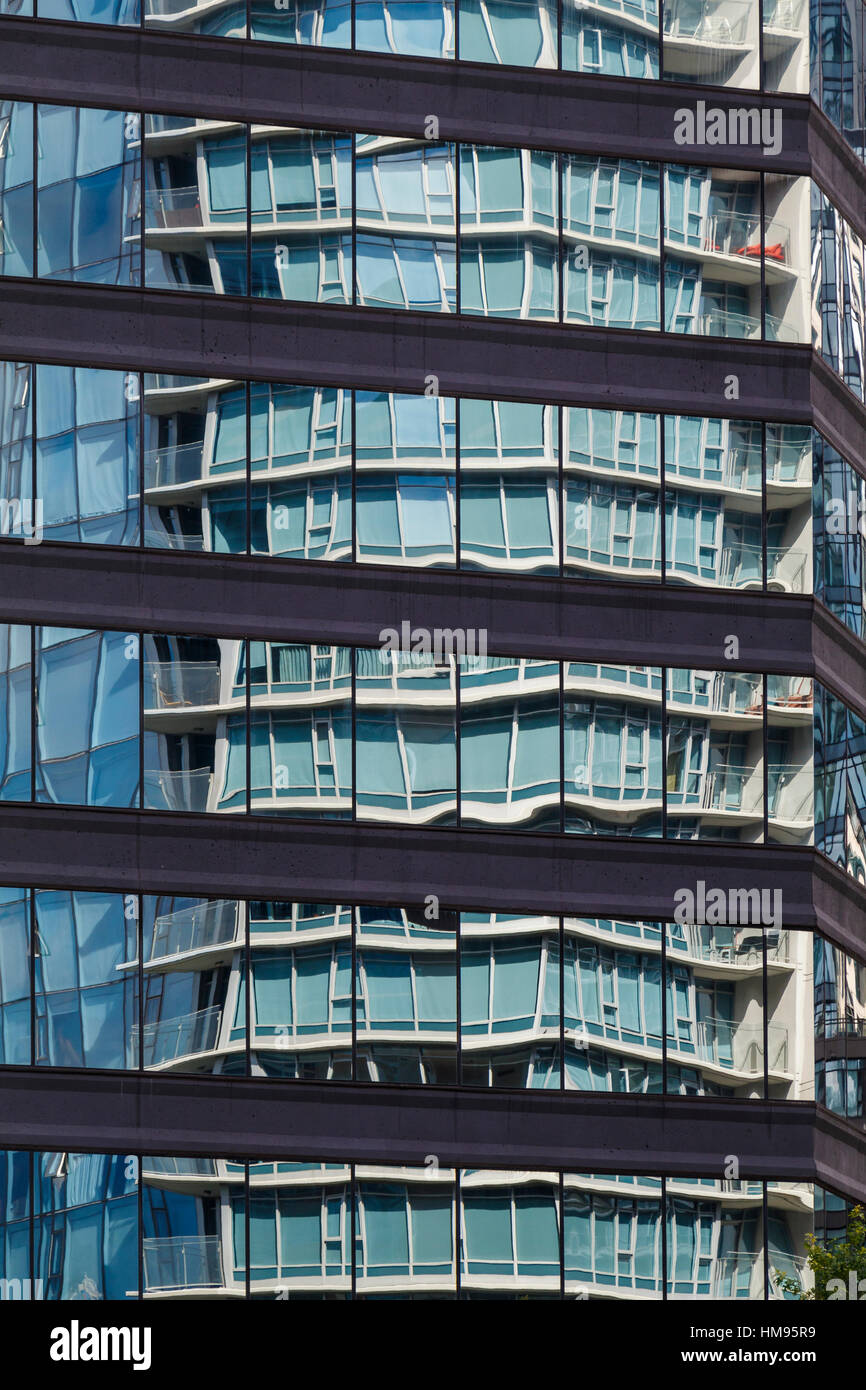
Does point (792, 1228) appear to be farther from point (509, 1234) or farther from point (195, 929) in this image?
point (195, 929)

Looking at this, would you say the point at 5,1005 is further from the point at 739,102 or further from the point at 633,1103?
the point at 739,102

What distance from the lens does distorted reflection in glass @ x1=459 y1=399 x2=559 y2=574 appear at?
46719mm

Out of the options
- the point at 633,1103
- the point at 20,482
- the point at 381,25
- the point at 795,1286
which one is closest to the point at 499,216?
the point at 381,25

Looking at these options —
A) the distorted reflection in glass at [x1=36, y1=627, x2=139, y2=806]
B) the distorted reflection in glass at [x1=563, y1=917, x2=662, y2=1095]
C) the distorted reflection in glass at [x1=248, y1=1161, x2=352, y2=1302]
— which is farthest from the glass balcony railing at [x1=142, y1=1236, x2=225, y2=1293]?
the distorted reflection in glass at [x1=36, y1=627, x2=139, y2=806]

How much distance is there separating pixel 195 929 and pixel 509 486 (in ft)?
28.3

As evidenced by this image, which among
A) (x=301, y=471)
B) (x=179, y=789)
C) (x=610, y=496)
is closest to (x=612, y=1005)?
(x=179, y=789)

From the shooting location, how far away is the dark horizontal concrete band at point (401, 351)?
4622 cm

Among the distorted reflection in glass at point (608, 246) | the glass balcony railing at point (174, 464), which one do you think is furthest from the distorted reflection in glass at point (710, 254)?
the glass balcony railing at point (174, 464)

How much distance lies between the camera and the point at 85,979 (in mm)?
44531

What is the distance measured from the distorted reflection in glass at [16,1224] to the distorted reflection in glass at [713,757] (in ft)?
37.1

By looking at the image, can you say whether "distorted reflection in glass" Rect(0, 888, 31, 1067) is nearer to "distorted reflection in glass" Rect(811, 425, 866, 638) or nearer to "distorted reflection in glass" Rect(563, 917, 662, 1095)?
"distorted reflection in glass" Rect(563, 917, 662, 1095)

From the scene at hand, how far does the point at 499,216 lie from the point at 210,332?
16.7ft

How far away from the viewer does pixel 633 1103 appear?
45469 mm
